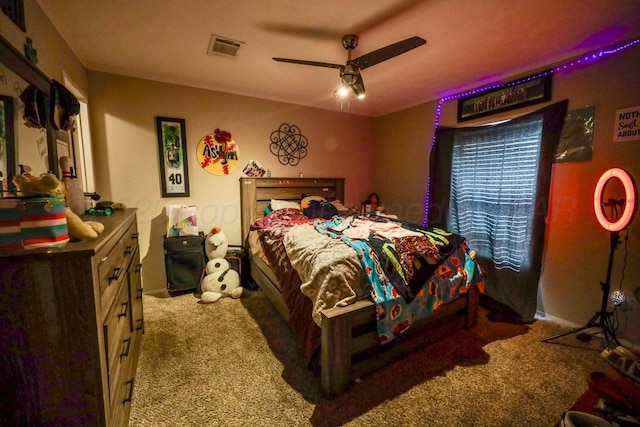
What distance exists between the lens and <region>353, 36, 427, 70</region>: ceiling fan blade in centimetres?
171

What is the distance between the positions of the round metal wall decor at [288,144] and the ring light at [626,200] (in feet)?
10.1

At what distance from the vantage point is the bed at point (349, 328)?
1646mm

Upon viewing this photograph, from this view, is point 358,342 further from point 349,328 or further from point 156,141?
point 156,141

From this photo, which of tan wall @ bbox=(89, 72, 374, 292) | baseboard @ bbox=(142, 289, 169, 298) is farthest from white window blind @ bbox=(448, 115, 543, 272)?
baseboard @ bbox=(142, 289, 169, 298)

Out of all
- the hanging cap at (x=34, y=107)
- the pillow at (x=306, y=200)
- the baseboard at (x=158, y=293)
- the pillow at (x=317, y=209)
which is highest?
the hanging cap at (x=34, y=107)

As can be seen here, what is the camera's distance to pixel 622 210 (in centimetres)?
208

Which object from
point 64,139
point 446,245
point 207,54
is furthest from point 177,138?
point 446,245

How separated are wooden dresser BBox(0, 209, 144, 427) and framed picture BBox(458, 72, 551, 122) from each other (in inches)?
137

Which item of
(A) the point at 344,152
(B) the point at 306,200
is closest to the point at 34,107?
(B) the point at 306,200

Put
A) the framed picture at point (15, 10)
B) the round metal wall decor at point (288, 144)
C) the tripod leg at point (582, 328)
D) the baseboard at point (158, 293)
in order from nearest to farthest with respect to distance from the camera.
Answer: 1. the framed picture at point (15, 10)
2. the tripod leg at point (582, 328)
3. the baseboard at point (158, 293)
4. the round metal wall decor at point (288, 144)

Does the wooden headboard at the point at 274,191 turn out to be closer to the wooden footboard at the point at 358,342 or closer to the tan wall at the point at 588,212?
the wooden footboard at the point at 358,342

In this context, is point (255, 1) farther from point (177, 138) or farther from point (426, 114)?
point (426, 114)

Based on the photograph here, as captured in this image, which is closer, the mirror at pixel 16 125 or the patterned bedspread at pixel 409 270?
the mirror at pixel 16 125

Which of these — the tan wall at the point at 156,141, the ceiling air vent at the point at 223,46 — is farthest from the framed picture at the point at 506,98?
the ceiling air vent at the point at 223,46
